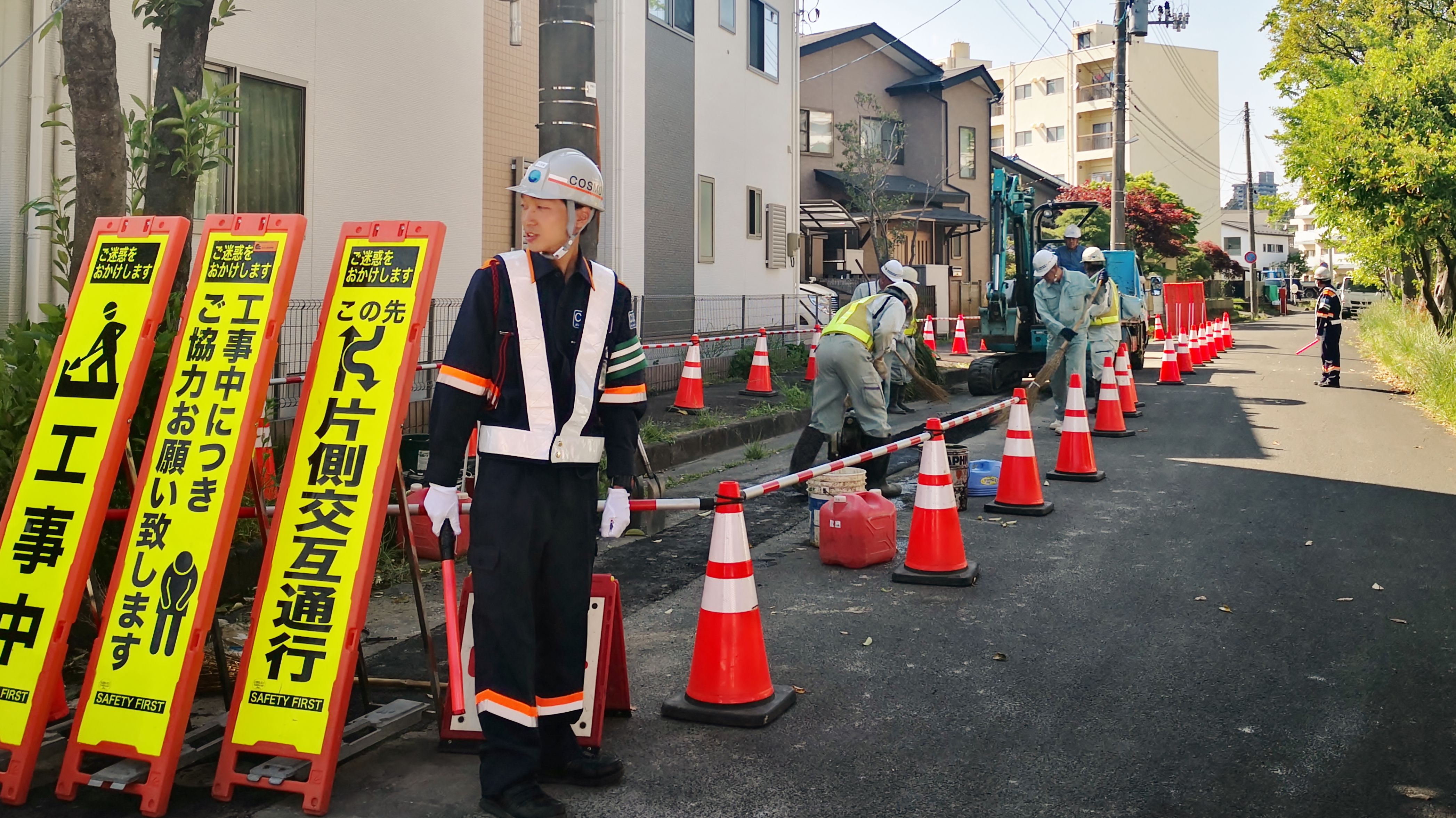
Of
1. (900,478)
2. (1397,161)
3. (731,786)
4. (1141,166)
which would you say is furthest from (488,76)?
(1141,166)

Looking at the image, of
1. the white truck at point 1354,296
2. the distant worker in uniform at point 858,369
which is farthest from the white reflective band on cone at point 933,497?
the white truck at point 1354,296

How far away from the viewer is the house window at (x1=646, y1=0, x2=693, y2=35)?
57.6 feet

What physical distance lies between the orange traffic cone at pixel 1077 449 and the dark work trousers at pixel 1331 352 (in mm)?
10526

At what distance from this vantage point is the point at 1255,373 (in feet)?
71.6

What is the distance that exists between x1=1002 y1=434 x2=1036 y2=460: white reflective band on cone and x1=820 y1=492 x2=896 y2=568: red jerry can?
162 cm

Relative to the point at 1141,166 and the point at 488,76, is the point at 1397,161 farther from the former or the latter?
the point at 1141,166

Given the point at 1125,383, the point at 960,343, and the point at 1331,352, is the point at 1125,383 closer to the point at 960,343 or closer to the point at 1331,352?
the point at 1331,352

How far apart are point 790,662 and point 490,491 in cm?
215

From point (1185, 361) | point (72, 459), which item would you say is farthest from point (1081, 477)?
point (1185, 361)

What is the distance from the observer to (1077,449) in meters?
10.5

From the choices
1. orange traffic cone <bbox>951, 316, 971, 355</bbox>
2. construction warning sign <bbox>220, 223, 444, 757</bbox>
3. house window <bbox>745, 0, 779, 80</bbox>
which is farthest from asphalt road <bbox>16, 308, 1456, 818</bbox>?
orange traffic cone <bbox>951, 316, 971, 355</bbox>

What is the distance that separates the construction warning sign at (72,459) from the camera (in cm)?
400

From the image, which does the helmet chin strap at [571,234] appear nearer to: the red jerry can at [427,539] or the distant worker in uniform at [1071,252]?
the red jerry can at [427,539]

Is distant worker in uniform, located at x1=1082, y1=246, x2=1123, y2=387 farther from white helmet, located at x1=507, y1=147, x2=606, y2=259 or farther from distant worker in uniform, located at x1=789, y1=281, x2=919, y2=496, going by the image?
white helmet, located at x1=507, y1=147, x2=606, y2=259
